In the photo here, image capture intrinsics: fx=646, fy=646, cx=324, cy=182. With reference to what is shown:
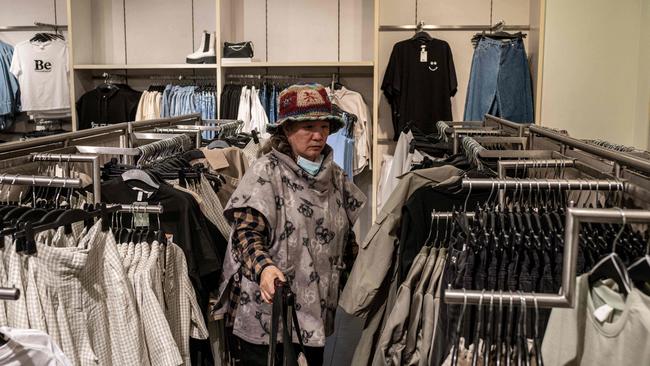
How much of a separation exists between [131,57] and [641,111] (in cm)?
390

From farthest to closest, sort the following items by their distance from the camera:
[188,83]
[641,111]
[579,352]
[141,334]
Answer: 1. [188,83]
2. [641,111]
3. [141,334]
4. [579,352]

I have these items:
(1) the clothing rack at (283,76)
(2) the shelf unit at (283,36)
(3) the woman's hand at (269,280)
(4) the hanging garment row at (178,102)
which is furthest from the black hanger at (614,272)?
(1) the clothing rack at (283,76)

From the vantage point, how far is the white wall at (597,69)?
4.07 meters

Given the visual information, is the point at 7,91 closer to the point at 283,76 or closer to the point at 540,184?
the point at 283,76

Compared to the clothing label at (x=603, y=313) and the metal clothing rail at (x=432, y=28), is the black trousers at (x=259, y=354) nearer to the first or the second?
the clothing label at (x=603, y=313)

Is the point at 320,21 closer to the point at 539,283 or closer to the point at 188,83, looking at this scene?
the point at 188,83

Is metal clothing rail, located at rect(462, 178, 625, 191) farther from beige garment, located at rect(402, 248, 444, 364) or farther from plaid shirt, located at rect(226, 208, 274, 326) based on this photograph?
plaid shirt, located at rect(226, 208, 274, 326)

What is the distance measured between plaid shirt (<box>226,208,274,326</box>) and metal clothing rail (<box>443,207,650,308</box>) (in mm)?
805

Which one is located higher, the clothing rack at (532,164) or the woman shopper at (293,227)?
the clothing rack at (532,164)

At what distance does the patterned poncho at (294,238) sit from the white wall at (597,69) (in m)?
2.67

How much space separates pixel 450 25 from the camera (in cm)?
482

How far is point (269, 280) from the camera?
5.62 ft

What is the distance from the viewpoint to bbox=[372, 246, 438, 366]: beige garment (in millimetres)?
1706

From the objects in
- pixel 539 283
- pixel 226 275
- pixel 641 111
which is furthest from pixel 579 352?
pixel 641 111
